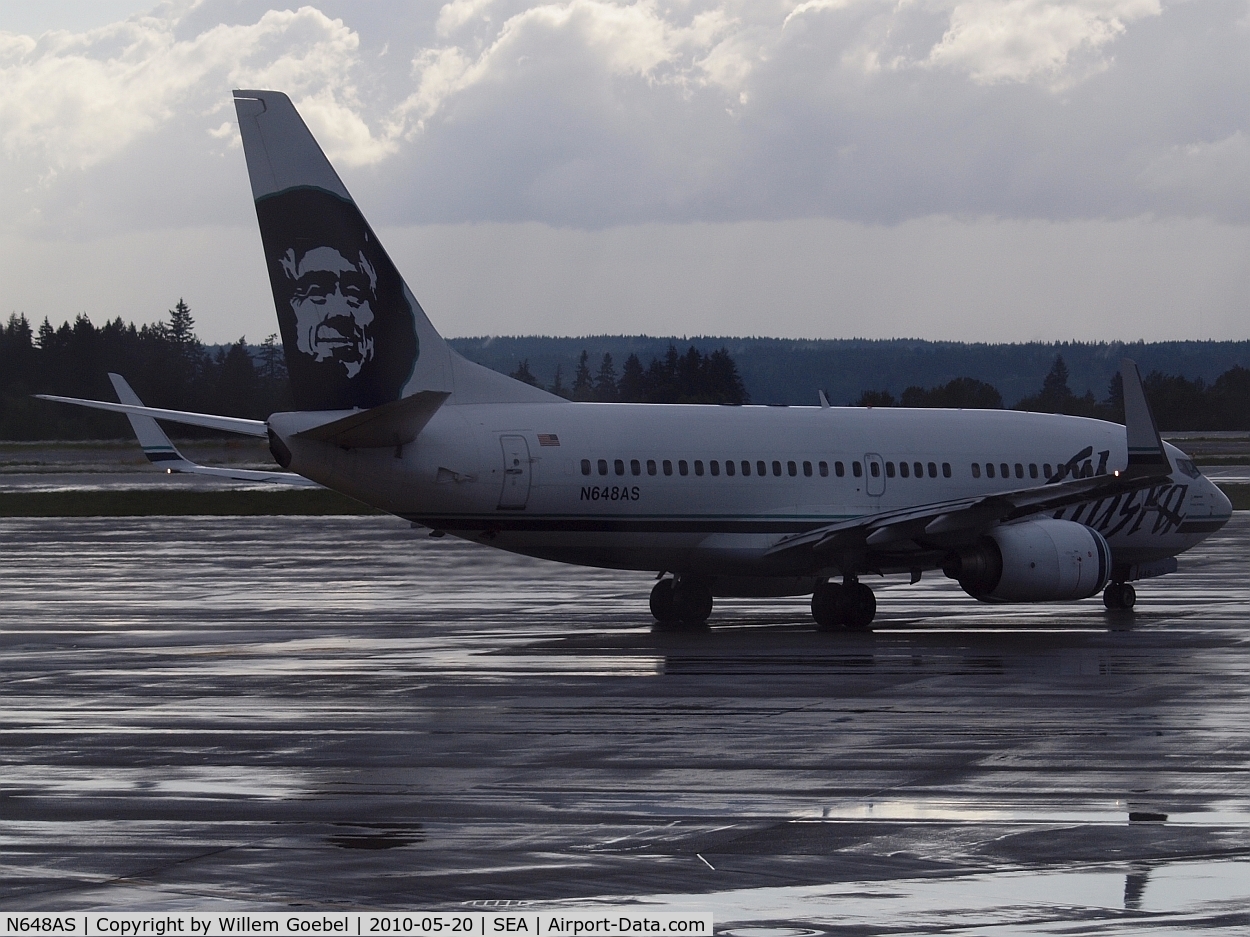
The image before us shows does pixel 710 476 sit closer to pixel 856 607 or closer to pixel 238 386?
pixel 856 607

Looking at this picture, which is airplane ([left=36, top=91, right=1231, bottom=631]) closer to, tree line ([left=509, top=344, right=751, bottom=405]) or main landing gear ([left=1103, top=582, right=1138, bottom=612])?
main landing gear ([left=1103, top=582, right=1138, bottom=612])

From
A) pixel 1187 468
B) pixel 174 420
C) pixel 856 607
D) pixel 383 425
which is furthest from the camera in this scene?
pixel 1187 468

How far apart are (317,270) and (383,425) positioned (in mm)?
2548

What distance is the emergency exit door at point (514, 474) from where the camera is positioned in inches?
1054

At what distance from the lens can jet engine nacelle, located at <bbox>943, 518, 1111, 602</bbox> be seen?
90.8ft

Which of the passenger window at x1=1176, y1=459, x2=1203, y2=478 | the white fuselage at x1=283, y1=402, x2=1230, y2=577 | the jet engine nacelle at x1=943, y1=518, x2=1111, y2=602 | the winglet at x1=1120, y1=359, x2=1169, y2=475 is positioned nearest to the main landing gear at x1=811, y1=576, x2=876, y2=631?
the white fuselage at x1=283, y1=402, x2=1230, y2=577

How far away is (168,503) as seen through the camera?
240 ft

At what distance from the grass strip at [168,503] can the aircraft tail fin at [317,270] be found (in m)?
37.2

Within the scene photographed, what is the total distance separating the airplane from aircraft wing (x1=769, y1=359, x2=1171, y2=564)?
0.11 feet

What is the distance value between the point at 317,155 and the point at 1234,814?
17.6 m

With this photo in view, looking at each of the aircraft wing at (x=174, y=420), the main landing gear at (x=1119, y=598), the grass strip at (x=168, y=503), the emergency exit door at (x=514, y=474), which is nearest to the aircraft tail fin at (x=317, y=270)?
the emergency exit door at (x=514, y=474)

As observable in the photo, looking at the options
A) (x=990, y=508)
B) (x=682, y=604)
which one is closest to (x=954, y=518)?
(x=990, y=508)

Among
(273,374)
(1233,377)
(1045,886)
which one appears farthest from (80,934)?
(1233,377)

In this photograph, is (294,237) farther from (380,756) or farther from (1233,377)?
→ (1233,377)
